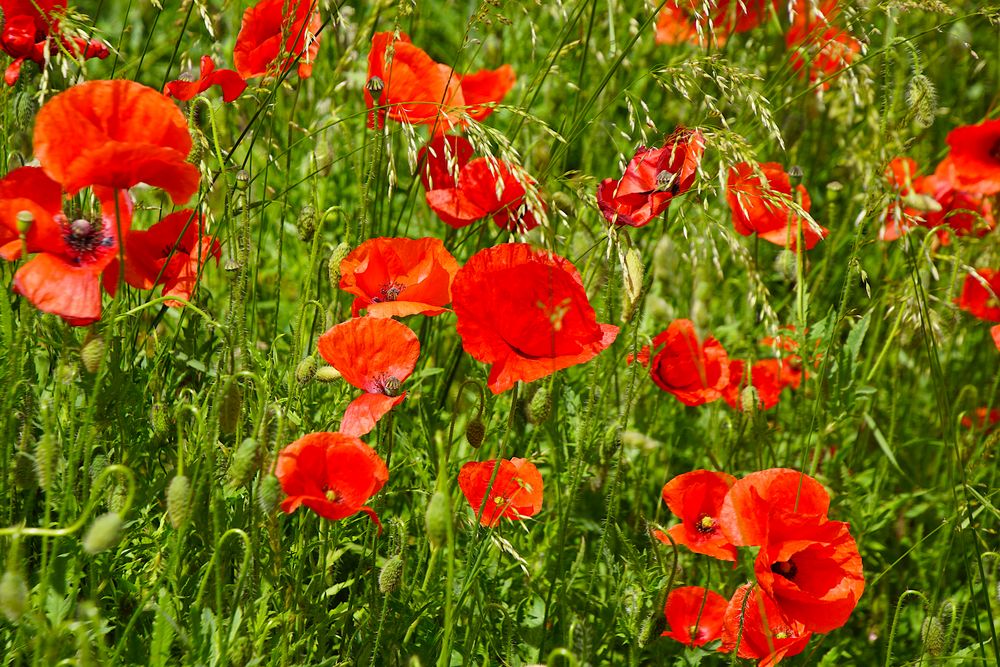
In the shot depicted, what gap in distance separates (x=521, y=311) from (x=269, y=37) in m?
0.90

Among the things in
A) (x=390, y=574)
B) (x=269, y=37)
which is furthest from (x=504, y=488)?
(x=269, y=37)

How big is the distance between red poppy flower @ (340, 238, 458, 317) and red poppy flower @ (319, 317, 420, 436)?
0.07 metres

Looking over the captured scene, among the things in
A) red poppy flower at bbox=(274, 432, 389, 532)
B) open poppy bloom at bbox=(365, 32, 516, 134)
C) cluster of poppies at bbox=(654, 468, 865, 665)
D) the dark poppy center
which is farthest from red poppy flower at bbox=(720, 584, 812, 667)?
open poppy bloom at bbox=(365, 32, 516, 134)

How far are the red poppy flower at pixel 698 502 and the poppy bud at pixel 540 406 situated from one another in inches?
9.9

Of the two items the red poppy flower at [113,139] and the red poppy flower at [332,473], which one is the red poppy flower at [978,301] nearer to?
the red poppy flower at [332,473]

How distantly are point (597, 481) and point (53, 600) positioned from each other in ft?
3.50

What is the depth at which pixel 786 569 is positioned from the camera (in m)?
1.80

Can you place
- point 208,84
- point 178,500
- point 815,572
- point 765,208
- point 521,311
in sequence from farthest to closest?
1. point 765,208
2. point 208,84
3. point 815,572
4. point 521,311
5. point 178,500

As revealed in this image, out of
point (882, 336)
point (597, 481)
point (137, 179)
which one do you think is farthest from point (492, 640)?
point (882, 336)

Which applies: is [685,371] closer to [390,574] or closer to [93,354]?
[390,574]

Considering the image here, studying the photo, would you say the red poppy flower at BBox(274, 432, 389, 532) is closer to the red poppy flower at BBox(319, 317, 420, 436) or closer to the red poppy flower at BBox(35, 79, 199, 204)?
the red poppy flower at BBox(319, 317, 420, 436)

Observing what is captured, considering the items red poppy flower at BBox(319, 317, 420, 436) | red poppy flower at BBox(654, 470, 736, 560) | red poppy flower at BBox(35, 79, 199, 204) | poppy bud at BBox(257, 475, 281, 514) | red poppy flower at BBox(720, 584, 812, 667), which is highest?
red poppy flower at BBox(35, 79, 199, 204)

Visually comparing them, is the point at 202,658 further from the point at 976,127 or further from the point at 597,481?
the point at 976,127

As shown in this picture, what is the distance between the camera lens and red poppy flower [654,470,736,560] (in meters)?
1.84
